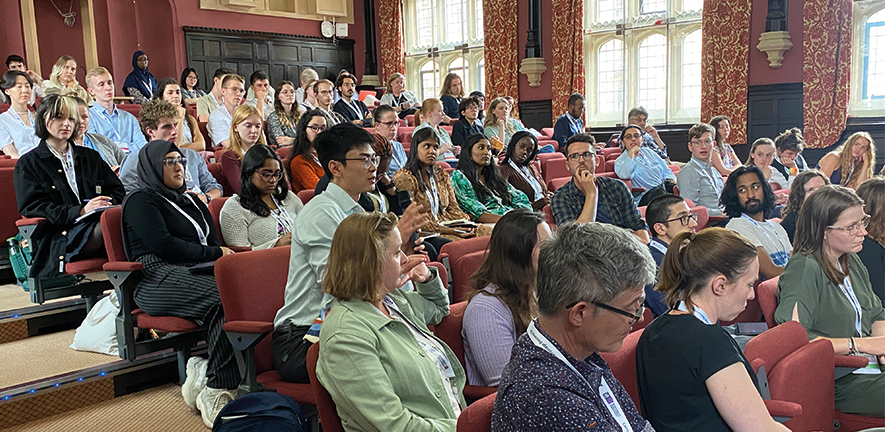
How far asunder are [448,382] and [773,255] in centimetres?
225

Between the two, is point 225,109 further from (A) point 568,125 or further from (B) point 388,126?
(A) point 568,125

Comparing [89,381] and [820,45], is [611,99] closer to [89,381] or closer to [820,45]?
[820,45]

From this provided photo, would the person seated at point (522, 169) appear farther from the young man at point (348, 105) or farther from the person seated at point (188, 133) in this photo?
the young man at point (348, 105)

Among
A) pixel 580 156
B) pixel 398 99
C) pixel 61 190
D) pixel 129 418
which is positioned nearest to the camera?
pixel 129 418

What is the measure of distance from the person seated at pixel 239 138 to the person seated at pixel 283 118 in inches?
46.1

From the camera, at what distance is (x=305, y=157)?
4.28 m

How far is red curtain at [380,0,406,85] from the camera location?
39.1 feet

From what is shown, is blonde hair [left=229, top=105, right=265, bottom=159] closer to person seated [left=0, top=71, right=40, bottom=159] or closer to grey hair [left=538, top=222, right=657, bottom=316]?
person seated [left=0, top=71, right=40, bottom=159]

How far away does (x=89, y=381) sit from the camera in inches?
103

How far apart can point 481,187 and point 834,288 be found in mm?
2290

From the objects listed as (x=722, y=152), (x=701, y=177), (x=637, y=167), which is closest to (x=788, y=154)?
(x=722, y=152)

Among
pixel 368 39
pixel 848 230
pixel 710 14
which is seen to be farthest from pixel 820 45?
pixel 368 39

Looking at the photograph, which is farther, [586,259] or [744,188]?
[744,188]

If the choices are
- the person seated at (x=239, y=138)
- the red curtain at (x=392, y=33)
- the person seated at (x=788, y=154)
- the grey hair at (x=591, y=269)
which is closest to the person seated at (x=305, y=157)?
the person seated at (x=239, y=138)
